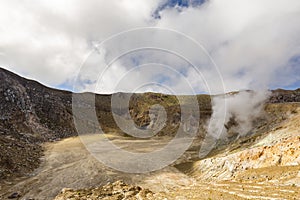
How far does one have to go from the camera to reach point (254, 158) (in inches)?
1398

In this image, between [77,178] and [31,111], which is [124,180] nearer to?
[77,178]

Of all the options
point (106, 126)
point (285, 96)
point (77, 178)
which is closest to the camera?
point (77, 178)

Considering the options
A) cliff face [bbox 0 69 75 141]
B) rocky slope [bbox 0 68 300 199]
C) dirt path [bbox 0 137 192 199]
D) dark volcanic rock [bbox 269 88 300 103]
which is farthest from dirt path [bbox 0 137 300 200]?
dark volcanic rock [bbox 269 88 300 103]

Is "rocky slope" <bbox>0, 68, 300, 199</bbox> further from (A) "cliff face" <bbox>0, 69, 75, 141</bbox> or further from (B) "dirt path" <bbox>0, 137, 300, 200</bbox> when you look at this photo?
(B) "dirt path" <bbox>0, 137, 300, 200</bbox>

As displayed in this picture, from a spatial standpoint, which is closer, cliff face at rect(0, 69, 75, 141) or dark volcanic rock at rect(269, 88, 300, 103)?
cliff face at rect(0, 69, 75, 141)

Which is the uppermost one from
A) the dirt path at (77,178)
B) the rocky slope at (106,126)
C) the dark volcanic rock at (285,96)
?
the dark volcanic rock at (285,96)

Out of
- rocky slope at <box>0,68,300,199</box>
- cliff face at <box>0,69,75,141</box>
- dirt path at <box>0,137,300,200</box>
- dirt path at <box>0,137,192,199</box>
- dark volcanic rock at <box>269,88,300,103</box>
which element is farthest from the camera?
dark volcanic rock at <box>269,88,300,103</box>

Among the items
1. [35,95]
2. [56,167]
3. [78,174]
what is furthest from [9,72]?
[78,174]

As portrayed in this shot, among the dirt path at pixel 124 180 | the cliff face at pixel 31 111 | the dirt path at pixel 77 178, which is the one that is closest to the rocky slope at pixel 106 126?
the cliff face at pixel 31 111

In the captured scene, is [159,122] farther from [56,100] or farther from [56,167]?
[56,167]

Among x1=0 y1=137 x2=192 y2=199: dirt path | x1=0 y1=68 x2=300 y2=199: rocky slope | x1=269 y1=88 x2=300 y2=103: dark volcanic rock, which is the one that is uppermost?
x1=269 y1=88 x2=300 y2=103: dark volcanic rock

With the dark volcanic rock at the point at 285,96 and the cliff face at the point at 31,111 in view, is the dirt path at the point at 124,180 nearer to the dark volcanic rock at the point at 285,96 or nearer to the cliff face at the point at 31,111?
the cliff face at the point at 31,111

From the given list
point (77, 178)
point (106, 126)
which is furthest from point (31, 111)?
point (77, 178)

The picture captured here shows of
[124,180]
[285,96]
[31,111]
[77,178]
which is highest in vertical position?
[285,96]
